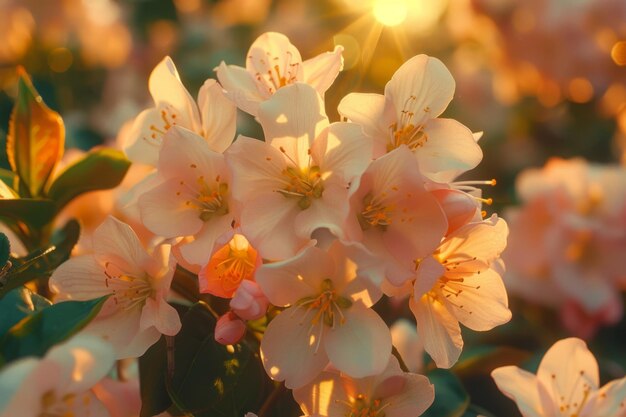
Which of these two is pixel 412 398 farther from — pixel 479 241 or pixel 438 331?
pixel 479 241

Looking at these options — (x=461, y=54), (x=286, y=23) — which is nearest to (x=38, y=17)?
(x=286, y=23)

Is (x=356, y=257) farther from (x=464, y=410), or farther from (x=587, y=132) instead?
(x=587, y=132)

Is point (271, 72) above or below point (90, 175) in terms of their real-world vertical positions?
above

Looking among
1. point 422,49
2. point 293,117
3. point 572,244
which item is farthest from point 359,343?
point 422,49

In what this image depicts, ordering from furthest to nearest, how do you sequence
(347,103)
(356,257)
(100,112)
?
(100,112), (347,103), (356,257)

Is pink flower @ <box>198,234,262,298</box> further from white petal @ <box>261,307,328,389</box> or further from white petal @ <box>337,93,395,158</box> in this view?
white petal @ <box>337,93,395,158</box>

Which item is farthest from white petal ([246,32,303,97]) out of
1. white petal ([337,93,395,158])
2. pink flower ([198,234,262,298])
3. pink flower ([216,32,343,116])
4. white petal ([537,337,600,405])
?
white petal ([537,337,600,405])

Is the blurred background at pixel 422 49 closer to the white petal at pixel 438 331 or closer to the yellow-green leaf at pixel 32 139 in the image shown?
the yellow-green leaf at pixel 32 139

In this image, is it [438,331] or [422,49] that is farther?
[422,49]
